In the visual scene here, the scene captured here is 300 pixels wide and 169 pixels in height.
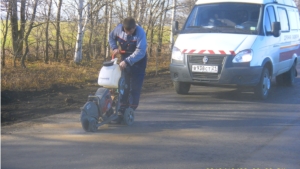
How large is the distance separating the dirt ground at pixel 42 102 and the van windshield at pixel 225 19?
79.4 inches

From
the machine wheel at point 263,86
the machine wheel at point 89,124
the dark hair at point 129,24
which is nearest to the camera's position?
the machine wheel at point 89,124

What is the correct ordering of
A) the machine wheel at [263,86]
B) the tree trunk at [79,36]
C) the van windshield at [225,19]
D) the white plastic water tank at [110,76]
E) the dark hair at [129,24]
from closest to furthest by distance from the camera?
the white plastic water tank at [110,76]
the dark hair at [129,24]
the machine wheel at [263,86]
the van windshield at [225,19]
the tree trunk at [79,36]

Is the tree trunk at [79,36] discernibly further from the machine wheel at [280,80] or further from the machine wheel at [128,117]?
the machine wheel at [128,117]

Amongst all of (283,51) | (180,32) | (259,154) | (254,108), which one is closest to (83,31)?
(180,32)

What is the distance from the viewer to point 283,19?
1145 centimetres

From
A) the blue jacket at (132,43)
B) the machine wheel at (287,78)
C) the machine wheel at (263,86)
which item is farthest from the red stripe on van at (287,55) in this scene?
the blue jacket at (132,43)

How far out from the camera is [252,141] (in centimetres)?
660

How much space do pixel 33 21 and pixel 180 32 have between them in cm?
527

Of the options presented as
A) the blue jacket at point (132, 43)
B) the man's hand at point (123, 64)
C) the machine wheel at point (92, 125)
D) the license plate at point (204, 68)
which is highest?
the blue jacket at point (132, 43)

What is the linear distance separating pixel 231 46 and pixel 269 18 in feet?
5.31

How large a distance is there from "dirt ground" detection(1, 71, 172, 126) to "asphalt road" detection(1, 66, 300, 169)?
406 millimetres

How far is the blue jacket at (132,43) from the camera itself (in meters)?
7.04

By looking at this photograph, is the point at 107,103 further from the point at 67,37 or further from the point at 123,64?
the point at 67,37

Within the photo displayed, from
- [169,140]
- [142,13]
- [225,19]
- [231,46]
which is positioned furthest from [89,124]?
[142,13]
